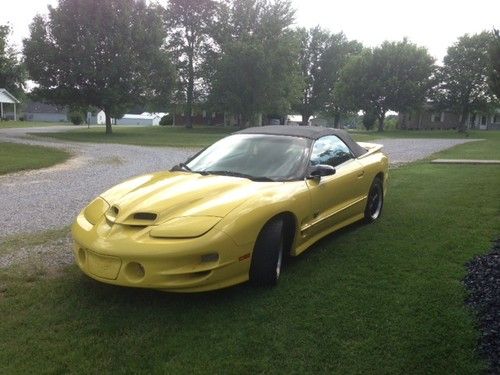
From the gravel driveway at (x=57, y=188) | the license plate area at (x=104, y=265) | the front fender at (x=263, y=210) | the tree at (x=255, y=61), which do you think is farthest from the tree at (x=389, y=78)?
the license plate area at (x=104, y=265)

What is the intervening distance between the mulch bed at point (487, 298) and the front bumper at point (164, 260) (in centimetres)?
172

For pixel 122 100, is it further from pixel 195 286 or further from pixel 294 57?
pixel 195 286

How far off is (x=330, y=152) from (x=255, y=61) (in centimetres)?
3231

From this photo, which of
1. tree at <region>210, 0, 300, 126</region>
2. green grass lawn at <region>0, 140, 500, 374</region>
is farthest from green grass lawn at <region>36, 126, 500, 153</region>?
green grass lawn at <region>0, 140, 500, 374</region>

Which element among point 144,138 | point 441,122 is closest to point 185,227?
point 144,138

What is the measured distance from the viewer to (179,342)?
299 centimetres

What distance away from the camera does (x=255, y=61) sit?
36.1m

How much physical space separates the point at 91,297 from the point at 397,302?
240 centimetres

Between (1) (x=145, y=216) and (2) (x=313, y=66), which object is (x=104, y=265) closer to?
(1) (x=145, y=216)

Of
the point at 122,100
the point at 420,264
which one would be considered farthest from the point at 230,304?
the point at 122,100

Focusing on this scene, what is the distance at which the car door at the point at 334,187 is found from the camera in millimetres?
4473

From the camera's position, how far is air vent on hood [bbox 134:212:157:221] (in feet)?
11.4

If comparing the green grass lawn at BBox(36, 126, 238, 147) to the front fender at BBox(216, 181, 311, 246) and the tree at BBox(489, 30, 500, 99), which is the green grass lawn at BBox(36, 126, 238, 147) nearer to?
the tree at BBox(489, 30, 500, 99)

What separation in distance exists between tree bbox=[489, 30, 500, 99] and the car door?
4477 millimetres
